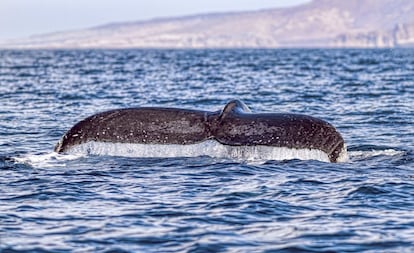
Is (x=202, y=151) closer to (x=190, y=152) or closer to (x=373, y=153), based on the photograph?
(x=190, y=152)

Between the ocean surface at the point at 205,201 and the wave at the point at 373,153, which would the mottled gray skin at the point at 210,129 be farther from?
the wave at the point at 373,153

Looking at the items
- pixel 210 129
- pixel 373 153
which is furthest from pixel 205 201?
pixel 373 153

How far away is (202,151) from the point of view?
44.7ft

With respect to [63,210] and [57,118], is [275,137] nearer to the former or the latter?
[63,210]

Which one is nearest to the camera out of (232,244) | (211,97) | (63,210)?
(232,244)

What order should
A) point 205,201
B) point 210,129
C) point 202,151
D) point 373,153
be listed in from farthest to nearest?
1. point 373,153
2. point 202,151
3. point 210,129
4. point 205,201

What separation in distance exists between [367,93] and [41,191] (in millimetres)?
21988

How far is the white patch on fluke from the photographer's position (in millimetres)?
13375

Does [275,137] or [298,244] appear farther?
[275,137]

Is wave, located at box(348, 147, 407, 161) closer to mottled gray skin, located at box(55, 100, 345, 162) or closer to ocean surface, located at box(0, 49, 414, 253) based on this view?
ocean surface, located at box(0, 49, 414, 253)

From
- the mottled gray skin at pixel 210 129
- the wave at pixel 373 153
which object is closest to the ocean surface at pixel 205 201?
the wave at pixel 373 153

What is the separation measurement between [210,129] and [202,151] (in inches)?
20.2

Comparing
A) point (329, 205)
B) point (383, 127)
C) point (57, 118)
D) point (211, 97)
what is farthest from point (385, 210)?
point (211, 97)

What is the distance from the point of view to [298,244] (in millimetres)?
9375
